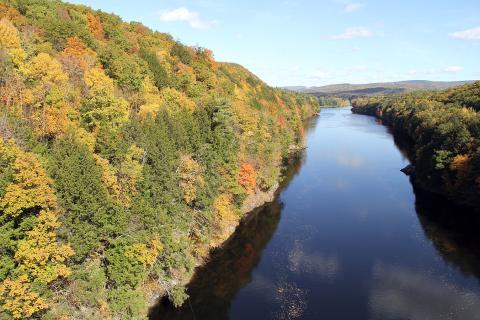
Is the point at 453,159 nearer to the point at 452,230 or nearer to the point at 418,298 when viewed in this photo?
the point at 452,230


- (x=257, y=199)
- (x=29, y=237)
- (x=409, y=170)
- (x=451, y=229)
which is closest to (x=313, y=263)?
(x=257, y=199)

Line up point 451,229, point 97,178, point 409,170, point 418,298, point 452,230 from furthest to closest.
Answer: point 409,170, point 451,229, point 452,230, point 418,298, point 97,178

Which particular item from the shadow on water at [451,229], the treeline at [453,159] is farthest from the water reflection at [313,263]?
the treeline at [453,159]

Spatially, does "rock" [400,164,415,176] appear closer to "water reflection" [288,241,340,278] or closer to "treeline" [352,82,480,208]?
"treeline" [352,82,480,208]

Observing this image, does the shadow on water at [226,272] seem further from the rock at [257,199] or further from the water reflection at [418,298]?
the water reflection at [418,298]

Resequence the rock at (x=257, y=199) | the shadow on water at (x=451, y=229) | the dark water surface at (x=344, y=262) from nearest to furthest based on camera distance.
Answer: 1. the dark water surface at (x=344, y=262)
2. the shadow on water at (x=451, y=229)
3. the rock at (x=257, y=199)

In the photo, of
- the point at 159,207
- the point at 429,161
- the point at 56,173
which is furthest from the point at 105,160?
the point at 429,161

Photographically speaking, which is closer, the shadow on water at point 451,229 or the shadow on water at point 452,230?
the shadow on water at point 452,230
